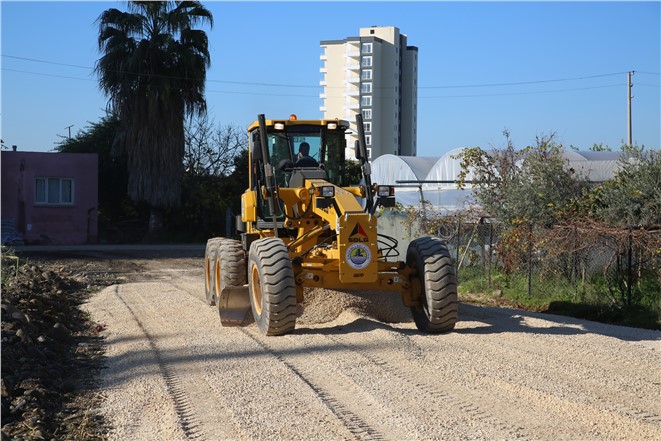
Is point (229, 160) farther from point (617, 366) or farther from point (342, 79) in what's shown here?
point (342, 79)

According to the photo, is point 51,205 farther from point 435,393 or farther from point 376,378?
point 435,393

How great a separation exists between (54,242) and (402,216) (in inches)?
728

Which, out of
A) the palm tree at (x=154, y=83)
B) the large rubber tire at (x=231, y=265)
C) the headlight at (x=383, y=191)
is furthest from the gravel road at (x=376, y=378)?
the palm tree at (x=154, y=83)

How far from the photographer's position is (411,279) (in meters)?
11.3

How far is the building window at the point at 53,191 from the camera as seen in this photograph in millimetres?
34562

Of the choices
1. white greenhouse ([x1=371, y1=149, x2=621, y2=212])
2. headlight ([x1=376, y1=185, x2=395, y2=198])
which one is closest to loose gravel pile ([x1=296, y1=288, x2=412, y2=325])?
headlight ([x1=376, y1=185, x2=395, y2=198])

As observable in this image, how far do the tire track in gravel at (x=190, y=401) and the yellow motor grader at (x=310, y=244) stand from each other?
1304 mm

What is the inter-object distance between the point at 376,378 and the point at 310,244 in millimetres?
3678

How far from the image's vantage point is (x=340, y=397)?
24.2ft

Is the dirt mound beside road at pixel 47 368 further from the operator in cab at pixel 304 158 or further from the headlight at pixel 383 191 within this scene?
Result: the headlight at pixel 383 191

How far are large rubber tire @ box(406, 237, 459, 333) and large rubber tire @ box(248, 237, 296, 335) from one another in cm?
172

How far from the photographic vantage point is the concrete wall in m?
34.0

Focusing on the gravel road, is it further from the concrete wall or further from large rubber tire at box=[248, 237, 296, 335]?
the concrete wall

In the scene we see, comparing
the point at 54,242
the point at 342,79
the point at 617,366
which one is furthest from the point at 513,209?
the point at 342,79
